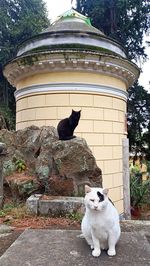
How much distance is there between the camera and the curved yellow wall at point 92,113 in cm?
845

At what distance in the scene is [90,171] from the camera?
5688mm

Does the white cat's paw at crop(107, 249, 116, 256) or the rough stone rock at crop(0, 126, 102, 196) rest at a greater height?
the rough stone rock at crop(0, 126, 102, 196)

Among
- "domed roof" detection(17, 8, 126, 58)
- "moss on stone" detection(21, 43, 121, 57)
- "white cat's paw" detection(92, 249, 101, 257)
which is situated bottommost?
"white cat's paw" detection(92, 249, 101, 257)

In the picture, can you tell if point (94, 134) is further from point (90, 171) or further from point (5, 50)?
point (5, 50)

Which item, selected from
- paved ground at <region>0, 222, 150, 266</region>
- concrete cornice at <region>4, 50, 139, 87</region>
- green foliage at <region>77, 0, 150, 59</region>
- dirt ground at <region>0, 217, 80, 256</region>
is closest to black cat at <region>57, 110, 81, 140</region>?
dirt ground at <region>0, 217, 80, 256</region>

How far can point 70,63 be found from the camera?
826cm

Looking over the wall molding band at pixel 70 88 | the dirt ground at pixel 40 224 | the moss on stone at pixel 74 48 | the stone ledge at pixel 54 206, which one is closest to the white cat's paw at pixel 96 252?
the dirt ground at pixel 40 224

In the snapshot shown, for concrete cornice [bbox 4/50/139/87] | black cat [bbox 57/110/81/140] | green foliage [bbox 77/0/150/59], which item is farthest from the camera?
green foliage [bbox 77/0/150/59]

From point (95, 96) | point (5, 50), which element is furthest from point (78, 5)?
point (95, 96)

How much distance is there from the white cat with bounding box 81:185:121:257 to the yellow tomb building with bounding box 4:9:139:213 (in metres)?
5.61

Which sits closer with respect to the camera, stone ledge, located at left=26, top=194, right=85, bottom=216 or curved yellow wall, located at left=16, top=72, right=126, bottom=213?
stone ledge, located at left=26, top=194, right=85, bottom=216

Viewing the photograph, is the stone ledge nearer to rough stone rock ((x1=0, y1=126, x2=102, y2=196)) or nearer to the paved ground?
rough stone rock ((x1=0, y1=126, x2=102, y2=196))

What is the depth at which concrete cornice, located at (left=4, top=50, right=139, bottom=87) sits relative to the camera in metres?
8.17

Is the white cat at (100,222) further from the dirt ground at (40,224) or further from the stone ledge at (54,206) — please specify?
the stone ledge at (54,206)
